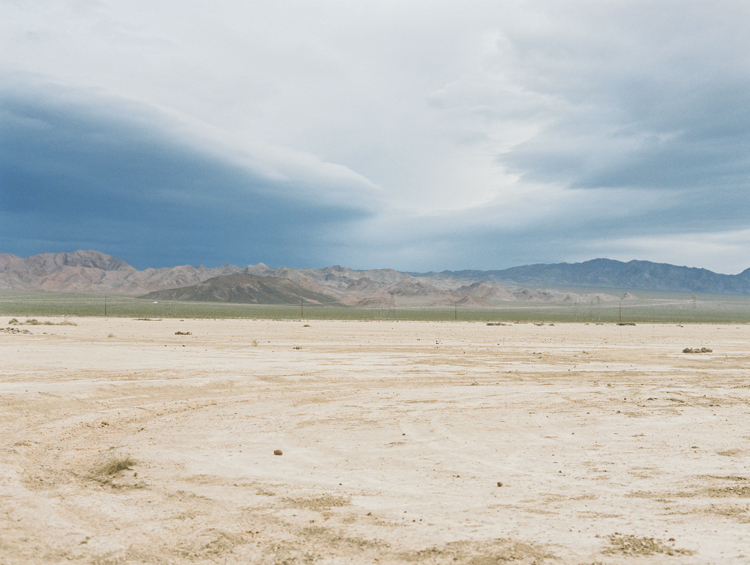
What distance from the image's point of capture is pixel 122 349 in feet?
88.1

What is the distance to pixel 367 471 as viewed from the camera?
795cm

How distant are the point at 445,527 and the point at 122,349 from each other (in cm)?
2467

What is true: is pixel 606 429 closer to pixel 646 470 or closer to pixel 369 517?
pixel 646 470

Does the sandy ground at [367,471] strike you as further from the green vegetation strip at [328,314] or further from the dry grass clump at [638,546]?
the green vegetation strip at [328,314]

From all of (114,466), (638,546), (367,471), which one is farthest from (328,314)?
(638,546)

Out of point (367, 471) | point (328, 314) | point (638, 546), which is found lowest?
point (328, 314)

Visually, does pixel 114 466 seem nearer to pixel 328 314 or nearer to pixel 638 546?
pixel 638 546

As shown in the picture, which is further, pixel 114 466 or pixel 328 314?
pixel 328 314

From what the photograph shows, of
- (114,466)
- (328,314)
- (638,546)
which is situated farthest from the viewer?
(328,314)

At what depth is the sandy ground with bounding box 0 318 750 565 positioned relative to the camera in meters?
5.44

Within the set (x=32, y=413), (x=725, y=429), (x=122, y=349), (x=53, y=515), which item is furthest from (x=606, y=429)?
(x=122, y=349)

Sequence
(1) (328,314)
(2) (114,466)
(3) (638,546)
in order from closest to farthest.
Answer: (3) (638,546), (2) (114,466), (1) (328,314)

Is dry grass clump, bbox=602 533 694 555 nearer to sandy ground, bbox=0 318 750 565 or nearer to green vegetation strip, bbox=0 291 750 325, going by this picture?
sandy ground, bbox=0 318 750 565

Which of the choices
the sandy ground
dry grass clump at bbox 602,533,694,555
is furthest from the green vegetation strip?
dry grass clump at bbox 602,533,694,555
